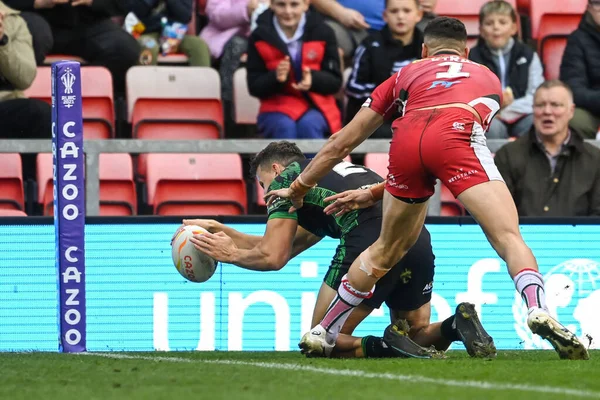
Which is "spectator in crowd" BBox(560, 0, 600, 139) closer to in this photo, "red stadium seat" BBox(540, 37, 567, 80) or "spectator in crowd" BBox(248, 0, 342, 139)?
"red stadium seat" BBox(540, 37, 567, 80)

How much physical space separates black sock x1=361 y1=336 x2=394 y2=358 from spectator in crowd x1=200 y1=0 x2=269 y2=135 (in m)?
4.69

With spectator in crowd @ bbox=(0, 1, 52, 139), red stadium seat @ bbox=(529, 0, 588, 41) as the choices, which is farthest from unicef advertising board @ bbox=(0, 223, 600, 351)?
red stadium seat @ bbox=(529, 0, 588, 41)

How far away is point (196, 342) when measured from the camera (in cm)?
877

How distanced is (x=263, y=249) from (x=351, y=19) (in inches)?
201

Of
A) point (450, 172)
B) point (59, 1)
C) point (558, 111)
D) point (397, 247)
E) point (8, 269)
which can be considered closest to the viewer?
point (450, 172)

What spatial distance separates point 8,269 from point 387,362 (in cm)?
328

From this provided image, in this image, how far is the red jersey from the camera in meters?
6.57

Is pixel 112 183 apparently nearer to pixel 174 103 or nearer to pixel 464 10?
pixel 174 103

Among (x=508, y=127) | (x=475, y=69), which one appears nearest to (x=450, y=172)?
(x=475, y=69)

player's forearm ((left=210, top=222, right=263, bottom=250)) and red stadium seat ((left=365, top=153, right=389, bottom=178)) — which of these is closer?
player's forearm ((left=210, top=222, right=263, bottom=250))

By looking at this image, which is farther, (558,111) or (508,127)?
(508,127)

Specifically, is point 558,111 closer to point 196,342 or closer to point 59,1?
point 196,342

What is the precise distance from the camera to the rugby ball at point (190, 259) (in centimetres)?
753

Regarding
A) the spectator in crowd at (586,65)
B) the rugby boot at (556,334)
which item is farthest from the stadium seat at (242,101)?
the rugby boot at (556,334)
